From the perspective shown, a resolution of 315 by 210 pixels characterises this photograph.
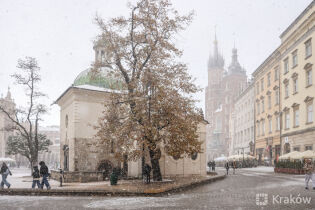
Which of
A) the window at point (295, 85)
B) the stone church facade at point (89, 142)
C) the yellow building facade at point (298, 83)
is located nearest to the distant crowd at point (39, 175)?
the stone church facade at point (89, 142)

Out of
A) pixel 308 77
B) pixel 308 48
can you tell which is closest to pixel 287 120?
pixel 308 77

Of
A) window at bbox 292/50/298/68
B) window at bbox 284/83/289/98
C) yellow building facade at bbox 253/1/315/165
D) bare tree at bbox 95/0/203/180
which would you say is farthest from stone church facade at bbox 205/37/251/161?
bare tree at bbox 95/0/203/180

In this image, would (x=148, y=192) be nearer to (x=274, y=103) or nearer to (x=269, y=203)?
(x=269, y=203)

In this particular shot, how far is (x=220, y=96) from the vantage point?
14138 centimetres

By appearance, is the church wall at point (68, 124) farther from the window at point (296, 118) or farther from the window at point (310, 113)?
the window at point (296, 118)

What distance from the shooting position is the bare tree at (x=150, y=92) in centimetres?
1992

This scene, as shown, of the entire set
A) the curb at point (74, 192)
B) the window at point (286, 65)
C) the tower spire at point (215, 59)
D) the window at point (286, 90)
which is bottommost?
the curb at point (74, 192)

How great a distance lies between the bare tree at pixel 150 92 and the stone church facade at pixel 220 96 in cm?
7673

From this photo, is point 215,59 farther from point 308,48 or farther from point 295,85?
point 308,48

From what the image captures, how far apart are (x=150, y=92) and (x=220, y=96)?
123111 millimetres

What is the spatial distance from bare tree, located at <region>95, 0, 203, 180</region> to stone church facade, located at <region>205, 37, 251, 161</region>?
7673 centimetres

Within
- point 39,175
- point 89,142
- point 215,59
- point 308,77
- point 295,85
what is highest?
point 215,59

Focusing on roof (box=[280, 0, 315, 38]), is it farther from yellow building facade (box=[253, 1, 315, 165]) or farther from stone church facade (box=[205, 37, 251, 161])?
stone church facade (box=[205, 37, 251, 161])

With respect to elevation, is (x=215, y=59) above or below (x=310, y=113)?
above
